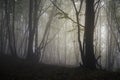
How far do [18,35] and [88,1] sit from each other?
104ft

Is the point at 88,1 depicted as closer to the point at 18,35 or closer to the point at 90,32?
the point at 90,32

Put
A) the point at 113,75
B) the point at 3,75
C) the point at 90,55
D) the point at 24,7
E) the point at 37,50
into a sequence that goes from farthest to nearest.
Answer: the point at 24,7, the point at 37,50, the point at 3,75, the point at 90,55, the point at 113,75

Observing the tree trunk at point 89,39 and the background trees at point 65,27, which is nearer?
the tree trunk at point 89,39

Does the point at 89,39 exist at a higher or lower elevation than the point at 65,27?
lower

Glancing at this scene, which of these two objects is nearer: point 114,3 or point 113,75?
point 113,75

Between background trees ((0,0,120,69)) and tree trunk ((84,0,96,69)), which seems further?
background trees ((0,0,120,69))

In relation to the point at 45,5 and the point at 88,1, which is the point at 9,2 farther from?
the point at 88,1

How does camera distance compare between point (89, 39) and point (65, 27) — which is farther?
point (65, 27)

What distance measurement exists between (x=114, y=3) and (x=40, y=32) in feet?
87.1

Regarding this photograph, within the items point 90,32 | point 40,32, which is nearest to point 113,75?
point 90,32

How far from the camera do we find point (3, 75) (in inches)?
485

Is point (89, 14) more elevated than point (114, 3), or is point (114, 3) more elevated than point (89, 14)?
point (114, 3)

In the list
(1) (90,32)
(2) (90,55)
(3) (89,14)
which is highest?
(3) (89,14)

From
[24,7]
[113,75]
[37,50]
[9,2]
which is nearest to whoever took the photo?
[113,75]
